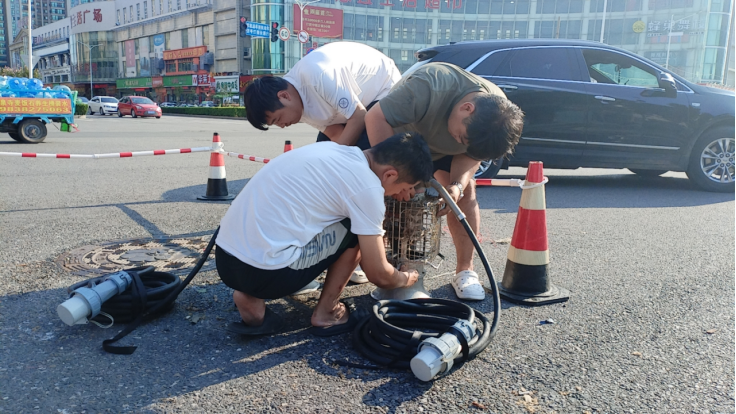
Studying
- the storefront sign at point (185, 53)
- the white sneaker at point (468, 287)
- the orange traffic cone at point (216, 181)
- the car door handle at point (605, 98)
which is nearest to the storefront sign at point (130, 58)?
the storefront sign at point (185, 53)

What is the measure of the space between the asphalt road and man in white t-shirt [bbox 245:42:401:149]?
1.06 m

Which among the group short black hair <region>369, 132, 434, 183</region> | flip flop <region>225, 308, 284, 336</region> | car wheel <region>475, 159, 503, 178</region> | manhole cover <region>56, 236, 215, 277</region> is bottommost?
manhole cover <region>56, 236, 215, 277</region>

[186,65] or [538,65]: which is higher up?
[186,65]

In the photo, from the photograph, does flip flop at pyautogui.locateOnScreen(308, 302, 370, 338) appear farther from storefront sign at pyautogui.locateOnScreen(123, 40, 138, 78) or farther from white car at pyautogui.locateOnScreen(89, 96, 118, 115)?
storefront sign at pyautogui.locateOnScreen(123, 40, 138, 78)

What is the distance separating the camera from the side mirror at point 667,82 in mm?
6883

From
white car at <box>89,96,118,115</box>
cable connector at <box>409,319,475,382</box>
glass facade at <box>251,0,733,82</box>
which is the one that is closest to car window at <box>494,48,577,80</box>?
cable connector at <box>409,319,475,382</box>

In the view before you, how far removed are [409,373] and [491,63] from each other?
18.0 feet

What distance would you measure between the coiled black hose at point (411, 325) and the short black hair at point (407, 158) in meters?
0.28

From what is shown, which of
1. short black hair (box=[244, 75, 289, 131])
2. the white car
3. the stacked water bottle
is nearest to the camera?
short black hair (box=[244, 75, 289, 131])

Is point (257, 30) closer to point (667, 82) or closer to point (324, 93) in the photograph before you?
point (667, 82)

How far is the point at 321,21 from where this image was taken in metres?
60.2

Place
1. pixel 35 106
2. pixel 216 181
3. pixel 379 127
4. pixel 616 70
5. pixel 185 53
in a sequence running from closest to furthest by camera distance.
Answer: pixel 379 127 < pixel 216 181 < pixel 616 70 < pixel 35 106 < pixel 185 53

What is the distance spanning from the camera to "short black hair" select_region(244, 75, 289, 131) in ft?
10.2

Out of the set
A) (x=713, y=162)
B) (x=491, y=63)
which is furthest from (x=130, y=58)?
(x=713, y=162)
